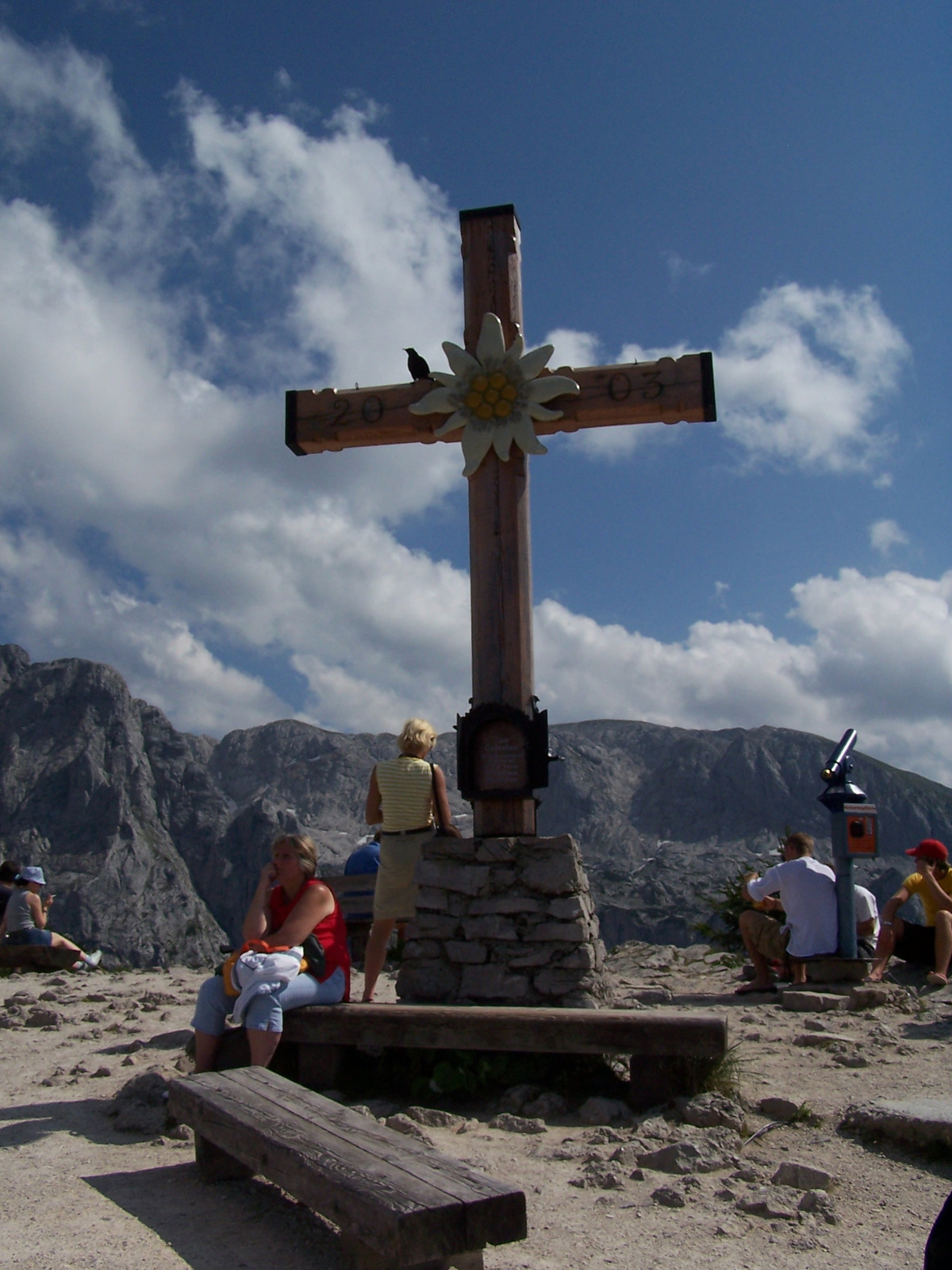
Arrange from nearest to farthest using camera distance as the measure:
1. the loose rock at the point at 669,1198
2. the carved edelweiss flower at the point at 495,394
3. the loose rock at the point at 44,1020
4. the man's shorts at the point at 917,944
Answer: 1. the loose rock at the point at 669,1198
2. the loose rock at the point at 44,1020
3. the carved edelweiss flower at the point at 495,394
4. the man's shorts at the point at 917,944

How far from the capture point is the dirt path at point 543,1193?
115 inches

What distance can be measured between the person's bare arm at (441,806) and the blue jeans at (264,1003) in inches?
71.1

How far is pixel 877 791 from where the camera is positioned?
117688mm

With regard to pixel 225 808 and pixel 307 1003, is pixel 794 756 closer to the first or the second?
pixel 225 808

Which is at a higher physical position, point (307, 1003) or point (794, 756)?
point (794, 756)

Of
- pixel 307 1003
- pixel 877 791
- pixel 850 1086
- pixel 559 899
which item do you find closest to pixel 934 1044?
pixel 850 1086

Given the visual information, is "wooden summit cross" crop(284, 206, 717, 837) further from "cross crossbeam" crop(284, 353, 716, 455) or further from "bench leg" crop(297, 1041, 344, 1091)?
"bench leg" crop(297, 1041, 344, 1091)

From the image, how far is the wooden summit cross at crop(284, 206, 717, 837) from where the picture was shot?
6406 mm

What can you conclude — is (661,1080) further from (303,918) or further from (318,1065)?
(303,918)

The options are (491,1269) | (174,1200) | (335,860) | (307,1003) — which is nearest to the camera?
(491,1269)

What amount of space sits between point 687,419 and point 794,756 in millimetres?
126271

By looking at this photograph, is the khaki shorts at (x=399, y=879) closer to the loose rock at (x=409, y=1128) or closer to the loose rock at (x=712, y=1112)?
the loose rock at (x=409, y=1128)

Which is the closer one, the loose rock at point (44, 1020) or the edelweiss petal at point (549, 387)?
the loose rock at point (44, 1020)

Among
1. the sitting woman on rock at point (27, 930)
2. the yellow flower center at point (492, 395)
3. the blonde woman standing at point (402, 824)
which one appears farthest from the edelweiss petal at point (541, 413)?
the sitting woman on rock at point (27, 930)
